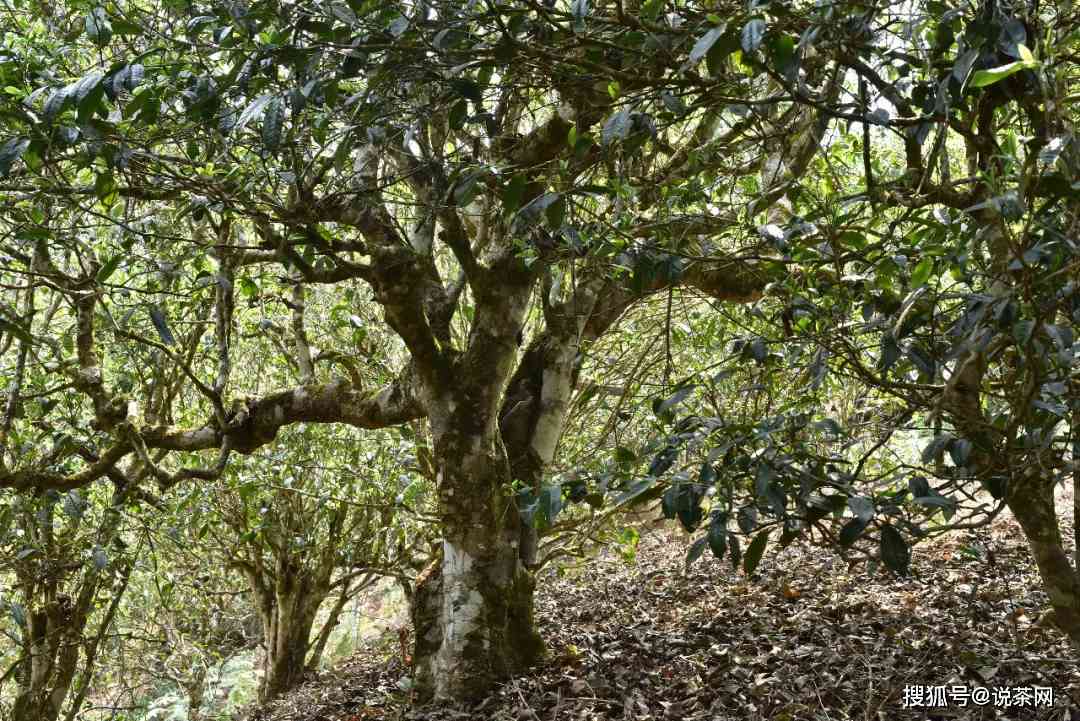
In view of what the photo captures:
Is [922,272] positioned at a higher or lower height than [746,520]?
higher

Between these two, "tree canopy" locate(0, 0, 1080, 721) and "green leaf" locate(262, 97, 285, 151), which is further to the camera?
"green leaf" locate(262, 97, 285, 151)

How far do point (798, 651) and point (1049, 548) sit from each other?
1830 millimetres

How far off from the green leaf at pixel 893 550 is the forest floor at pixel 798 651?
109 cm

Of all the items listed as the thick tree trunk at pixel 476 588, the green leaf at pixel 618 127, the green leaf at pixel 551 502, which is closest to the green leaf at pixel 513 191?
the green leaf at pixel 618 127

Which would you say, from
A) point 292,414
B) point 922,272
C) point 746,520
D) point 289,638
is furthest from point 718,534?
point 289,638

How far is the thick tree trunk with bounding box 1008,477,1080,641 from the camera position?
249 centimetres

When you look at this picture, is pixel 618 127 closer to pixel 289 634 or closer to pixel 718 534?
pixel 718 534

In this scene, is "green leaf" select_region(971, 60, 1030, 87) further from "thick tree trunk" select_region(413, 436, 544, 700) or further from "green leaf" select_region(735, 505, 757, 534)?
"thick tree trunk" select_region(413, 436, 544, 700)

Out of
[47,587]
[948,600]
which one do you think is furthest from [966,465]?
[47,587]

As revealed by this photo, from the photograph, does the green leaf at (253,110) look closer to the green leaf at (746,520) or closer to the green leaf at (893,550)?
the green leaf at (746,520)

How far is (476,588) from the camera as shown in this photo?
174 inches

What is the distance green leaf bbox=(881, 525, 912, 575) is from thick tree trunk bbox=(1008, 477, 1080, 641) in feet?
2.72

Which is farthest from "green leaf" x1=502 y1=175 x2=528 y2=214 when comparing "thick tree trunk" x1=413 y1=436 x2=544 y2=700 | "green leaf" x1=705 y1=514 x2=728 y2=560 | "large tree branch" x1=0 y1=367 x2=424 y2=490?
"large tree branch" x1=0 y1=367 x2=424 y2=490

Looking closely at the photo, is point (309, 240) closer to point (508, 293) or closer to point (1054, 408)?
point (508, 293)
